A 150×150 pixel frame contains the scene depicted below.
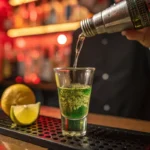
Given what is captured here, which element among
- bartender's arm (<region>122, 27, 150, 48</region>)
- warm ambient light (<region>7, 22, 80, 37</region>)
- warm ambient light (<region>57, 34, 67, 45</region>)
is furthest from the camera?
warm ambient light (<region>57, 34, 67, 45</region>)

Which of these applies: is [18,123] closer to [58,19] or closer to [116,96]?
[116,96]

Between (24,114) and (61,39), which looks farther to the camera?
(61,39)

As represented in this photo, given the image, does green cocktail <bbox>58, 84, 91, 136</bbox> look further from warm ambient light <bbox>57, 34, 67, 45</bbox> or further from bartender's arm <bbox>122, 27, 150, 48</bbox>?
warm ambient light <bbox>57, 34, 67, 45</bbox>

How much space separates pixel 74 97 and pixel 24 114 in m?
0.22

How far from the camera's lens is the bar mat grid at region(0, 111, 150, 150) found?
2.29ft

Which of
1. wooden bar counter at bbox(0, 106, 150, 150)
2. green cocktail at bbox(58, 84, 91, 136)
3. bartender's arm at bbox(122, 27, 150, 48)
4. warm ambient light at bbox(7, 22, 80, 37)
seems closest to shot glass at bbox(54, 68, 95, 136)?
green cocktail at bbox(58, 84, 91, 136)

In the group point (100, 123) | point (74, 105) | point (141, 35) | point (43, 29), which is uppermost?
point (43, 29)

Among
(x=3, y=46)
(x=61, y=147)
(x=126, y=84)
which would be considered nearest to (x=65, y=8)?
(x=3, y=46)

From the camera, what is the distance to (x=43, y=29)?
3.20 meters

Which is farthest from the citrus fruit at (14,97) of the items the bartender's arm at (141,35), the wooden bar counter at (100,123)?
the bartender's arm at (141,35)

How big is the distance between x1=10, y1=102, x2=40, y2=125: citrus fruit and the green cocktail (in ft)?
0.47

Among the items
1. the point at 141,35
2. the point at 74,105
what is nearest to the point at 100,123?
the point at 74,105

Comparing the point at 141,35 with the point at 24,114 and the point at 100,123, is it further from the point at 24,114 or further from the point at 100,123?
the point at 24,114

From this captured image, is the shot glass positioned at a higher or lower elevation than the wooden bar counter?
higher
